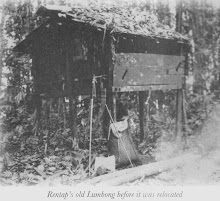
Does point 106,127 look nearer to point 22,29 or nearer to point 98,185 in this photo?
point 98,185

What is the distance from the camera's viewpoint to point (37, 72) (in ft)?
29.3

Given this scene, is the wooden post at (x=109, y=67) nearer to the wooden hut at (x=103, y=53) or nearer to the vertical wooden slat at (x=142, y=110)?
the wooden hut at (x=103, y=53)

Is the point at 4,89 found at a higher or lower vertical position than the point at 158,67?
lower

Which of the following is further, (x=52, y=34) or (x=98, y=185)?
(x=52, y=34)

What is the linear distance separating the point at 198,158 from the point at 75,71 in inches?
159

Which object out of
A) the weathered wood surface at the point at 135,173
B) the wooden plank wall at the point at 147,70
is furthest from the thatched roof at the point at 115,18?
the weathered wood surface at the point at 135,173

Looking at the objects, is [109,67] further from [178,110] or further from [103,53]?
[178,110]

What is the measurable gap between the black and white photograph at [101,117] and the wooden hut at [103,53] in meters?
0.03

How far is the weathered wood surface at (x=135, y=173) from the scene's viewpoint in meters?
5.51

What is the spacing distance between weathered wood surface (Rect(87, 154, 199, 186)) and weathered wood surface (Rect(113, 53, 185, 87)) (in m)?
2.01

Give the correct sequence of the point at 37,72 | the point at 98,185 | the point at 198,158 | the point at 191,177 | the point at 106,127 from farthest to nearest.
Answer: the point at 37,72, the point at 198,158, the point at 106,127, the point at 191,177, the point at 98,185

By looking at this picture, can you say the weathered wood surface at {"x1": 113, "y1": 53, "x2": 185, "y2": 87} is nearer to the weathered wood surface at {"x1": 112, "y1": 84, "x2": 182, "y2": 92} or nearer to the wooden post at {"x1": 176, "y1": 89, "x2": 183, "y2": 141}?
the weathered wood surface at {"x1": 112, "y1": 84, "x2": 182, "y2": 92}

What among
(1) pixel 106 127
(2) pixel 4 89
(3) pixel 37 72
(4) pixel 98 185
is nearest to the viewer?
(4) pixel 98 185

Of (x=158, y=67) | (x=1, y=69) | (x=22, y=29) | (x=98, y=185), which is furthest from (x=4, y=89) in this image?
(x=98, y=185)
